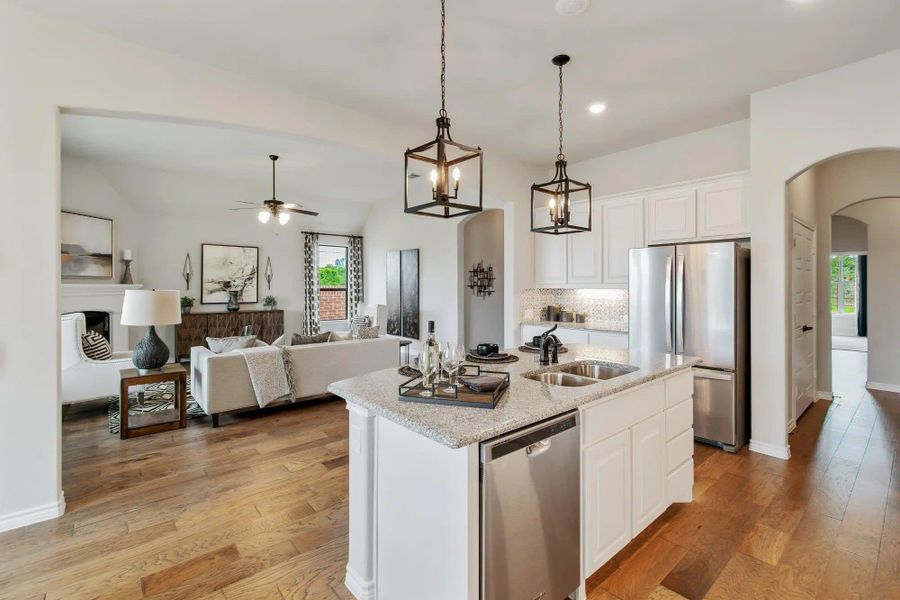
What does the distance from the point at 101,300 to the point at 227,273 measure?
197 centimetres

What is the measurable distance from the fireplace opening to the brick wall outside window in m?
3.58

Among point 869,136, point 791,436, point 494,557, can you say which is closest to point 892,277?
→ point 791,436

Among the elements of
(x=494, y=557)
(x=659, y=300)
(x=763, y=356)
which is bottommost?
(x=494, y=557)

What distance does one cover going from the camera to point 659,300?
12.8ft

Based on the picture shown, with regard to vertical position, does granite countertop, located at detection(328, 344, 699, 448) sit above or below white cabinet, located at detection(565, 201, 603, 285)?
below

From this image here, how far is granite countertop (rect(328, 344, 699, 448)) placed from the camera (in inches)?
58.2

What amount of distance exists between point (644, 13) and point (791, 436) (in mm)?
3809

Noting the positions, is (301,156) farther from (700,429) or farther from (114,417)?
(700,429)

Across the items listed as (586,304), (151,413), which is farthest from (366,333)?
(586,304)

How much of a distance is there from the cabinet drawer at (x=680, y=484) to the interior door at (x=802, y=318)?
1881 mm

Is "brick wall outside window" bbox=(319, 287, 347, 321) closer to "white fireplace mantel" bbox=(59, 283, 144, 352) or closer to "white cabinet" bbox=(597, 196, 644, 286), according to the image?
"white fireplace mantel" bbox=(59, 283, 144, 352)

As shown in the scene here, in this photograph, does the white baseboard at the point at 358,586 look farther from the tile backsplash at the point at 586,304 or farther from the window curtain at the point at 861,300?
the window curtain at the point at 861,300

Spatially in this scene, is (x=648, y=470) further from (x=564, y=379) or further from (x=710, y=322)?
(x=710, y=322)

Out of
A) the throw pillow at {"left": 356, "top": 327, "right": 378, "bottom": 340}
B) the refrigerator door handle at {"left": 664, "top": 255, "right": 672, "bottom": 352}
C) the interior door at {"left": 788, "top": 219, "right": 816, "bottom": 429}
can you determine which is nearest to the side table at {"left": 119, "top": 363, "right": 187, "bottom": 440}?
the throw pillow at {"left": 356, "top": 327, "right": 378, "bottom": 340}
